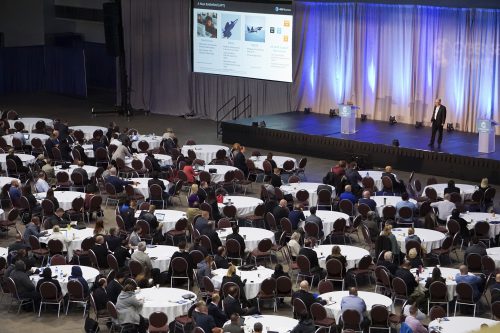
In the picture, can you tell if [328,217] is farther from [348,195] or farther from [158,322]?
[158,322]

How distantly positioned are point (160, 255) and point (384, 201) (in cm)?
625

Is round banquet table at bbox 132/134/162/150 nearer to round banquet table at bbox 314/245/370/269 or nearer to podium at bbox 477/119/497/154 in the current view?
podium at bbox 477/119/497/154

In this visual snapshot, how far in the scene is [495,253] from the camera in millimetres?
18859

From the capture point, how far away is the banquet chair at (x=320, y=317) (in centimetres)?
1548

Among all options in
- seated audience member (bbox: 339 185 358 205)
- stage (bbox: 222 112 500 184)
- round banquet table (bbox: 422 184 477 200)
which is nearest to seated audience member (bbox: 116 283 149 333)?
seated audience member (bbox: 339 185 358 205)

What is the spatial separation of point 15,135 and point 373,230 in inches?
545

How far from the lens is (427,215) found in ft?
69.4

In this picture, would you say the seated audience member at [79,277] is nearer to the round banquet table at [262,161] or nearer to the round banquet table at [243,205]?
the round banquet table at [243,205]

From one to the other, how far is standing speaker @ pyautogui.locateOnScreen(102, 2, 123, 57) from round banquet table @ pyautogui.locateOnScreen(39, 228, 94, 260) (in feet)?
63.7

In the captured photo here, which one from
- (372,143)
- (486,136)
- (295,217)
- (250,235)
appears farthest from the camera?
(372,143)

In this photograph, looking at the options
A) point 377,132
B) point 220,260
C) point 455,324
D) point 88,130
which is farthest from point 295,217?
point 88,130

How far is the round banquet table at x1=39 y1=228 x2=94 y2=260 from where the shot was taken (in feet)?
64.1

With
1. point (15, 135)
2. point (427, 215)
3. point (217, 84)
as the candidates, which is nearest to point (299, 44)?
point (217, 84)

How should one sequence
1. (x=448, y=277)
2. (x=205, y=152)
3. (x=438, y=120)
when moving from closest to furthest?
(x=448, y=277) < (x=438, y=120) < (x=205, y=152)
